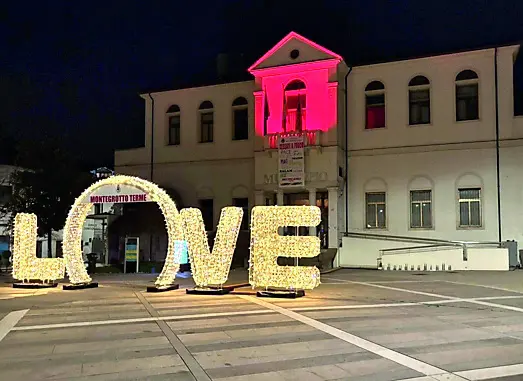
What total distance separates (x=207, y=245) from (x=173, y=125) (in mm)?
19721

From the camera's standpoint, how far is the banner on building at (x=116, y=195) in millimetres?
18297

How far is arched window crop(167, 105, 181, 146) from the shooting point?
113 feet

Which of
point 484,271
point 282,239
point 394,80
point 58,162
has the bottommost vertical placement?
point 484,271

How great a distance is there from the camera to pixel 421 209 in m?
28.7

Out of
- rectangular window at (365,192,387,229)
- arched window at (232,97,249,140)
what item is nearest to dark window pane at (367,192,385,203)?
rectangular window at (365,192,387,229)

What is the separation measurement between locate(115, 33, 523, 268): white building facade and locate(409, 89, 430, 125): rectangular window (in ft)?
0.17

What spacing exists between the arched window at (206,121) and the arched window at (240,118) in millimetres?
1475

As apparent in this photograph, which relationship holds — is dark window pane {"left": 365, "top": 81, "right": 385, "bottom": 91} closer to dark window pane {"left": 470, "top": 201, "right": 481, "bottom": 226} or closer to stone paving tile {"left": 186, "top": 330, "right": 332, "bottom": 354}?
dark window pane {"left": 470, "top": 201, "right": 481, "bottom": 226}

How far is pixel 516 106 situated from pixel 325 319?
86.5ft

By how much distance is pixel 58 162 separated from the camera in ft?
95.0

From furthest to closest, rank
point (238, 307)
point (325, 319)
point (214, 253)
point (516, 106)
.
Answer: point (516, 106) < point (214, 253) < point (238, 307) < point (325, 319)

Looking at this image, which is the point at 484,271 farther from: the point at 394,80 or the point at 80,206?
the point at 80,206

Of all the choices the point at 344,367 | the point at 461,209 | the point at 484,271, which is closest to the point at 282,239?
the point at 344,367

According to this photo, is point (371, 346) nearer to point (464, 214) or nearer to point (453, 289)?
point (453, 289)
